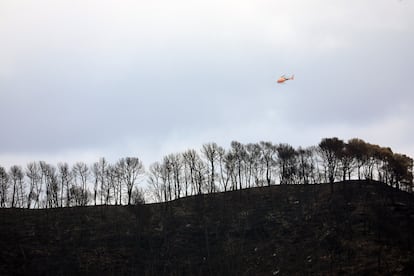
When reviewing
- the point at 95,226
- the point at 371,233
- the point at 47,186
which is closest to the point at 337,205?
the point at 371,233

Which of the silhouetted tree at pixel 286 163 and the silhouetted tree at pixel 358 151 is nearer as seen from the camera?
the silhouetted tree at pixel 358 151

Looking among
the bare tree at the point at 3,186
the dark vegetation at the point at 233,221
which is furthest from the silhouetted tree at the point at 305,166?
the bare tree at the point at 3,186

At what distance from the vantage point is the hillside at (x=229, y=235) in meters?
57.2

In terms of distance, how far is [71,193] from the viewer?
9019cm

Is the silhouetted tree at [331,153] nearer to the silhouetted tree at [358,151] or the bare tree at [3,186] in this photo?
the silhouetted tree at [358,151]

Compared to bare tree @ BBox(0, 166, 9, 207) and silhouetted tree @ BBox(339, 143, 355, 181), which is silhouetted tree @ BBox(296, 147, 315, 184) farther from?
bare tree @ BBox(0, 166, 9, 207)

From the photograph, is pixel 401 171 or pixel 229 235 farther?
pixel 401 171

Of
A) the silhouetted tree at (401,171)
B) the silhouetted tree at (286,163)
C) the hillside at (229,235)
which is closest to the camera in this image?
the hillside at (229,235)

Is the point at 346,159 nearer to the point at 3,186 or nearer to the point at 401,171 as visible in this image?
the point at 401,171

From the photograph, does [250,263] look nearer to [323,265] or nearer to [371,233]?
[323,265]

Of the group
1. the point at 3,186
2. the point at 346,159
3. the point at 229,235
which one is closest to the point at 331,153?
the point at 346,159

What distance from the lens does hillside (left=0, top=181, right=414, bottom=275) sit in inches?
2253

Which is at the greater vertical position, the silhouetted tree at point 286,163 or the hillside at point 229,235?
the silhouetted tree at point 286,163

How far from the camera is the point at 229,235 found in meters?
72.6
